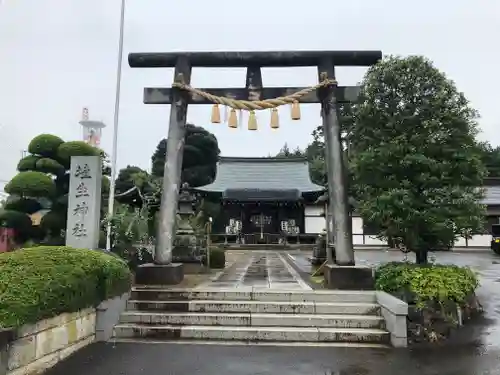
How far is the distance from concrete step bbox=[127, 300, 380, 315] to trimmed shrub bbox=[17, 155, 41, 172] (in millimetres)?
8801

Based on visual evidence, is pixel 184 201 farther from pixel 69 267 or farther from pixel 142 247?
pixel 69 267

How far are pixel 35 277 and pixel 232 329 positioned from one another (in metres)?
2.93

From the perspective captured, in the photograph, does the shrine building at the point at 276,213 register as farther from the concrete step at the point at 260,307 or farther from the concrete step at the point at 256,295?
the concrete step at the point at 260,307

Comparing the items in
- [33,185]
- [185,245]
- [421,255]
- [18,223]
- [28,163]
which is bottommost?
[421,255]

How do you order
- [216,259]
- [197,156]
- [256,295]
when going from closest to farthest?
[256,295]
[216,259]
[197,156]

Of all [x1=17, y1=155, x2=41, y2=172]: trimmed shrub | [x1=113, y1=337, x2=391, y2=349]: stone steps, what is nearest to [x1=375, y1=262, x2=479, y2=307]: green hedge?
[x1=113, y1=337, x2=391, y2=349]: stone steps

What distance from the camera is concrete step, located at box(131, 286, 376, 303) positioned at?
7188 mm

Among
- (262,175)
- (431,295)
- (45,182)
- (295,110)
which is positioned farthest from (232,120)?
(262,175)

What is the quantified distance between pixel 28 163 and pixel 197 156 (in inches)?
1049

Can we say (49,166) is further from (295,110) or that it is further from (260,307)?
(260,307)

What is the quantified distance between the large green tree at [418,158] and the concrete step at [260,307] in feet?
6.04

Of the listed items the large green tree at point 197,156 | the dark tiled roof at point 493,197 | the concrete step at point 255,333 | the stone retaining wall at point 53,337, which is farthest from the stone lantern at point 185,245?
the large green tree at point 197,156

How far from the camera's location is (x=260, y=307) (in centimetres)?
689

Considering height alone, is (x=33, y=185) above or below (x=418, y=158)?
above
